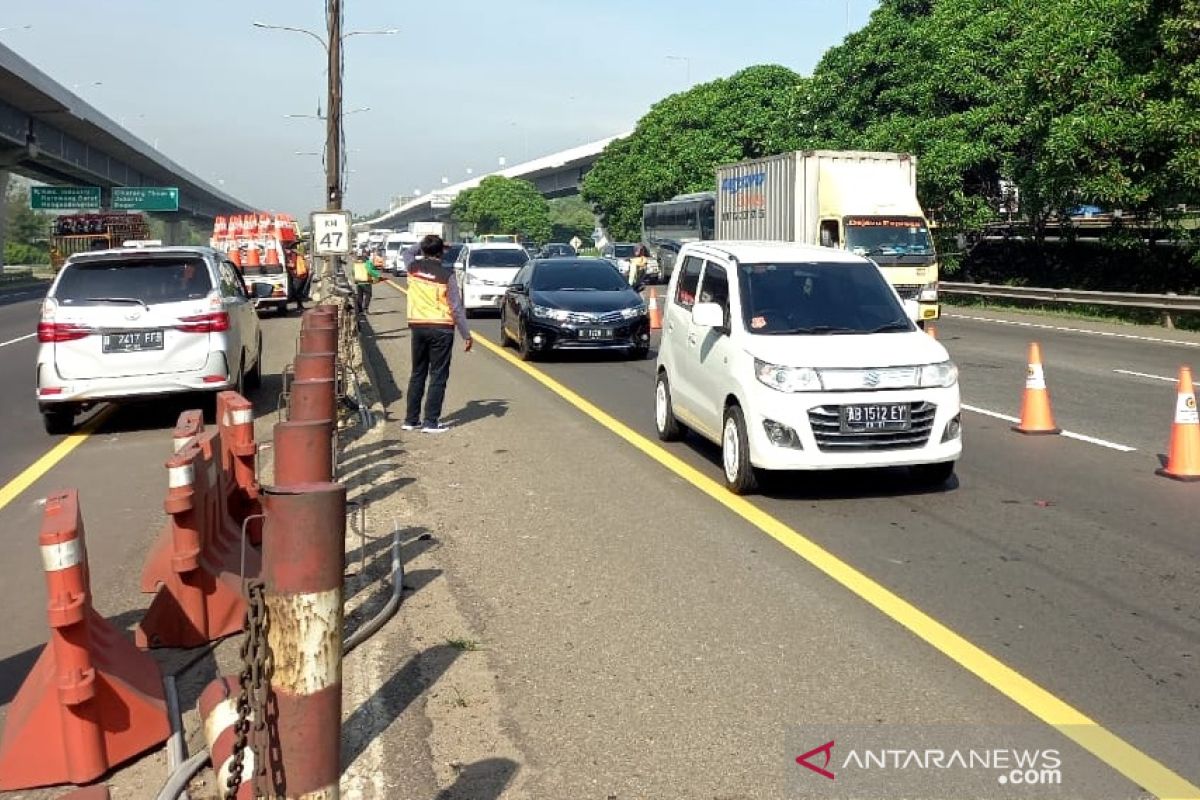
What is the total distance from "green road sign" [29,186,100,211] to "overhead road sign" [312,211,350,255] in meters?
63.2

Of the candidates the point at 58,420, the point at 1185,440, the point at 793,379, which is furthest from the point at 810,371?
the point at 58,420

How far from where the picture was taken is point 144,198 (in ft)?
273

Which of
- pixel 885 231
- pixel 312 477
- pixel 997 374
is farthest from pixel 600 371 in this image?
pixel 312 477

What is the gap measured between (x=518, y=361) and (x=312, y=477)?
13.4 m

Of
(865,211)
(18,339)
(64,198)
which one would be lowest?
(18,339)

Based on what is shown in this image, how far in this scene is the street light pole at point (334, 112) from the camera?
99.5 ft

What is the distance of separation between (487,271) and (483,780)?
25.5m

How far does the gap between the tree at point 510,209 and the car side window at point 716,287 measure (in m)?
123

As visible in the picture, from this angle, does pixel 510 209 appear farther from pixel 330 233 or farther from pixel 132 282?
pixel 132 282

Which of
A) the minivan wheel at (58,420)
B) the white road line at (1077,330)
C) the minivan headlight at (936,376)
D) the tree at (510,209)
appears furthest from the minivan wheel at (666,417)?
the tree at (510,209)

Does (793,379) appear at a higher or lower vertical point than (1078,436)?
higher

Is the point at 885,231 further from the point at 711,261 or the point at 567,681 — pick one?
the point at 567,681

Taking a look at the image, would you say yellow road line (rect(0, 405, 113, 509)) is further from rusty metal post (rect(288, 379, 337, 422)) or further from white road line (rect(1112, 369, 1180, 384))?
white road line (rect(1112, 369, 1180, 384))

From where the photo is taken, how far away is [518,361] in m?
19.1
